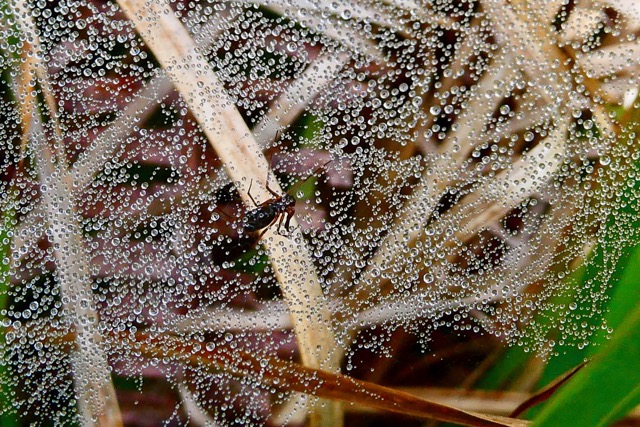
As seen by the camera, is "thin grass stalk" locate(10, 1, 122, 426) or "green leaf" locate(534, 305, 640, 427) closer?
"green leaf" locate(534, 305, 640, 427)

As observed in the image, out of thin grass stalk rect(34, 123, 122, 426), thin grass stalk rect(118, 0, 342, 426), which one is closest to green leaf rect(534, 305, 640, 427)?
thin grass stalk rect(118, 0, 342, 426)

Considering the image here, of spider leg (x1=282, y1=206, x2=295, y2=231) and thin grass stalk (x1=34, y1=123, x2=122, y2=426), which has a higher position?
spider leg (x1=282, y1=206, x2=295, y2=231)

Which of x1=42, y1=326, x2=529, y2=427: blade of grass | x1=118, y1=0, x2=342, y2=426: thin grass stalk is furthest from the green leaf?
x1=118, y1=0, x2=342, y2=426: thin grass stalk

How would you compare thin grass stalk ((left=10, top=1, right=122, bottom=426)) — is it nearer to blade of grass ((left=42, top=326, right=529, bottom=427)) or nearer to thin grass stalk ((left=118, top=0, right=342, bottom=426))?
blade of grass ((left=42, top=326, right=529, bottom=427))

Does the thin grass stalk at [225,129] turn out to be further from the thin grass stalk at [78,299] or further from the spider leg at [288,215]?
the thin grass stalk at [78,299]

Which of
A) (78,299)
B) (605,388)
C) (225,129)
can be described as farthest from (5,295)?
(605,388)

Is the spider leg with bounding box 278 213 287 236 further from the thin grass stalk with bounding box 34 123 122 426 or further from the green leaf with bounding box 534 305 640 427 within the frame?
the green leaf with bounding box 534 305 640 427

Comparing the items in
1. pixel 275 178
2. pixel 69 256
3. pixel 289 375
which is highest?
pixel 275 178

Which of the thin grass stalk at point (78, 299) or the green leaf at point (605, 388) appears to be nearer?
the green leaf at point (605, 388)

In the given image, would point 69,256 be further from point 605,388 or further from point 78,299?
point 605,388

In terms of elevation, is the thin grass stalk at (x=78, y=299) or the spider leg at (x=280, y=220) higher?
the spider leg at (x=280, y=220)

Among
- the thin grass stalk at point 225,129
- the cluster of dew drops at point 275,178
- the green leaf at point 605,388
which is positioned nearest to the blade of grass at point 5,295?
the cluster of dew drops at point 275,178

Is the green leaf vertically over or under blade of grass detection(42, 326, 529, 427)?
over
